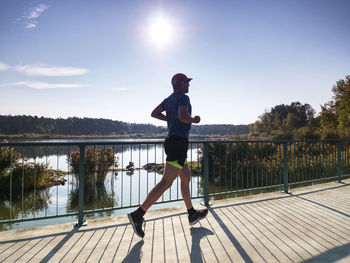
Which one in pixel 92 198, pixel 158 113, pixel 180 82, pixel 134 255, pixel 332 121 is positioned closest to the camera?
pixel 134 255

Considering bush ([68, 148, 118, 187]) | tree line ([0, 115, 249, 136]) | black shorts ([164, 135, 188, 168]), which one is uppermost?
tree line ([0, 115, 249, 136])

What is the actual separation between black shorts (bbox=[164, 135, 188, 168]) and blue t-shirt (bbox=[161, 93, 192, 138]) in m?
0.06

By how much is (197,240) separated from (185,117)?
1258 mm

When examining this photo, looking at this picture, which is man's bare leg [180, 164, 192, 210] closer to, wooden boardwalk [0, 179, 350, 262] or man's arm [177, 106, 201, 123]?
wooden boardwalk [0, 179, 350, 262]

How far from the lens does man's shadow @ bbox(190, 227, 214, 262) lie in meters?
1.99

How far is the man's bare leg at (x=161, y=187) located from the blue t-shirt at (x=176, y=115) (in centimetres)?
38

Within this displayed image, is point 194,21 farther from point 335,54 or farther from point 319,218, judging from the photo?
point 335,54

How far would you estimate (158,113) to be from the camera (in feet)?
A: 9.04

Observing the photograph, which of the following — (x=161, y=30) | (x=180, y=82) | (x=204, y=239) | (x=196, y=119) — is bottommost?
(x=204, y=239)

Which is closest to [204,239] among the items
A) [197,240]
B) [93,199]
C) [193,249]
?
[197,240]

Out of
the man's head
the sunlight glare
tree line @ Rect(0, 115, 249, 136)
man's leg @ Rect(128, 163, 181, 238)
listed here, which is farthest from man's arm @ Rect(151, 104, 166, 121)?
tree line @ Rect(0, 115, 249, 136)

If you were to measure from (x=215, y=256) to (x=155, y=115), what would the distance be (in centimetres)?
159

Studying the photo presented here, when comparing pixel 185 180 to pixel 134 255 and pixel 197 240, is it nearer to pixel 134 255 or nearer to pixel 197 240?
pixel 197 240

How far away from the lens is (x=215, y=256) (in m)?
2.01
